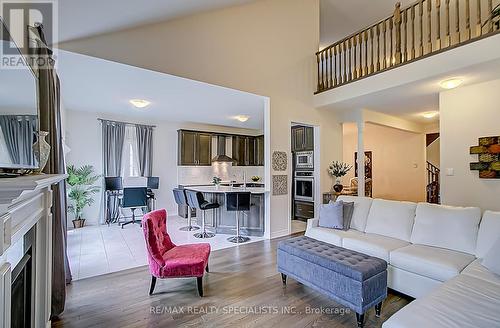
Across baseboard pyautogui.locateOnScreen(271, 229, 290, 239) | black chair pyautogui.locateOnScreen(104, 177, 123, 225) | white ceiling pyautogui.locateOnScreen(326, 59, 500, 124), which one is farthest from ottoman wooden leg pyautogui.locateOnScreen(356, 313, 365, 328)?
black chair pyautogui.locateOnScreen(104, 177, 123, 225)

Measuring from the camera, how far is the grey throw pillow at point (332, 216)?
11.7 ft

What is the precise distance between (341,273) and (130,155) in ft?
20.6

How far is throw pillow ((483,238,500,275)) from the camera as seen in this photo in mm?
2060

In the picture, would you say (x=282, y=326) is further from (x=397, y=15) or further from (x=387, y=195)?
(x=387, y=195)

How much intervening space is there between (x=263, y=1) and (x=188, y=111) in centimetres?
299

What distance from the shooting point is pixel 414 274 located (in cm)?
248

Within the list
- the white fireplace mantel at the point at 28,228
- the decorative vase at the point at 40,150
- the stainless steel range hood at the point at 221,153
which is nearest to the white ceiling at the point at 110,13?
the decorative vase at the point at 40,150

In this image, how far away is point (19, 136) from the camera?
152cm

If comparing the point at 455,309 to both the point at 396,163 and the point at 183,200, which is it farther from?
the point at 396,163

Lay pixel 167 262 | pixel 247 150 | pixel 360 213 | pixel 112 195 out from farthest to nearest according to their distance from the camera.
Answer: pixel 247 150 < pixel 112 195 < pixel 360 213 < pixel 167 262

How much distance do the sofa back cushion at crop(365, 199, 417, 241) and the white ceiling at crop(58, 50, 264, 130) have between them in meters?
3.00

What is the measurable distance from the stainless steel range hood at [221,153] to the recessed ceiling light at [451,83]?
5.67 m

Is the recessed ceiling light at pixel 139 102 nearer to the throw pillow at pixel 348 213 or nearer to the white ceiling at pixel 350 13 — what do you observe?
the throw pillow at pixel 348 213

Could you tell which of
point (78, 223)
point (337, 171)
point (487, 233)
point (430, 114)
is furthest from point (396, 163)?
point (78, 223)
